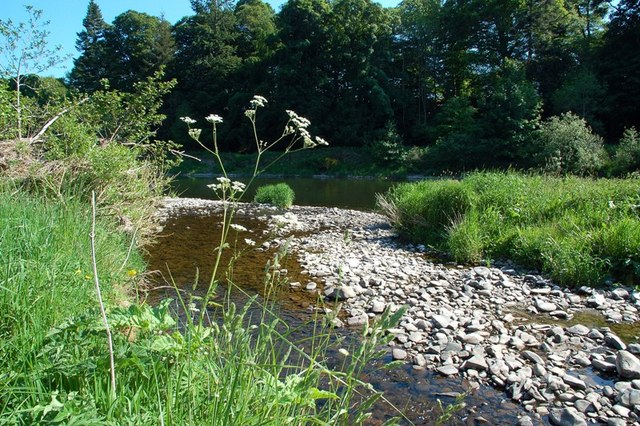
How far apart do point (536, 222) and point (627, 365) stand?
5689 millimetres

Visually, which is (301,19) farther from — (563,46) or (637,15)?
(637,15)

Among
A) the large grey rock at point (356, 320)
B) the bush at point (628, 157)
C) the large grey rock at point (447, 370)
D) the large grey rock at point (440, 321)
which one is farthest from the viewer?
the bush at point (628, 157)

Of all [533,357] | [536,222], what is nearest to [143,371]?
[533,357]

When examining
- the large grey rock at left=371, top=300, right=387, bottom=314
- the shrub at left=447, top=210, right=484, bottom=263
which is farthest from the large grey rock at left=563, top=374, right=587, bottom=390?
the shrub at left=447, top=210, right=484, bottom=263

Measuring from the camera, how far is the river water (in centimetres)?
382

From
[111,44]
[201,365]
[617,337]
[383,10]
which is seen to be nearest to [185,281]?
[201,365]

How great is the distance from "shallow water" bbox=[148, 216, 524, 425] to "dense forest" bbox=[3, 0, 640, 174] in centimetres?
2359

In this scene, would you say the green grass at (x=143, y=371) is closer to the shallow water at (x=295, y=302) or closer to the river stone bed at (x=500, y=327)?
the shallow water at (x=295, y=302)

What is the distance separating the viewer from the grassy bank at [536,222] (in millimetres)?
7434

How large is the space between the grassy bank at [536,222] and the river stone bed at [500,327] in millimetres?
607

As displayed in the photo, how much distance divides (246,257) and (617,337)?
262 inches

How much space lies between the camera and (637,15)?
3456 centimetres

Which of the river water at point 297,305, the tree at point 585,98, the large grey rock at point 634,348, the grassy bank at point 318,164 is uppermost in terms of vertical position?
the tree at point 585,98

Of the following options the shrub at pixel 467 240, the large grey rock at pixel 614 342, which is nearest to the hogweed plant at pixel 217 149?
the large grey rock at pixel 614 342
